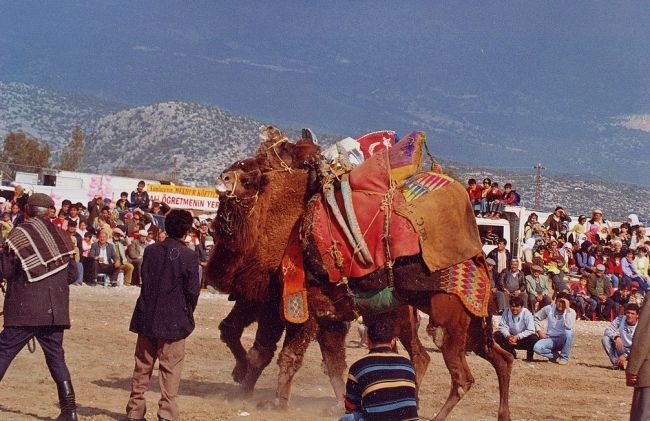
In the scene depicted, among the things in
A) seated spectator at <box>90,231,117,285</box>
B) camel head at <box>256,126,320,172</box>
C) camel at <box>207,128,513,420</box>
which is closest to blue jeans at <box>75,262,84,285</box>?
seated spectator at <box>90,231,117,285</box>

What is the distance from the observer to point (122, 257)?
69.9 ft

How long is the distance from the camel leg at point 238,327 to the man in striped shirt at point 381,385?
4.46 meters

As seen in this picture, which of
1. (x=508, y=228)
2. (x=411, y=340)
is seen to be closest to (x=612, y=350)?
(x=411, y=340)

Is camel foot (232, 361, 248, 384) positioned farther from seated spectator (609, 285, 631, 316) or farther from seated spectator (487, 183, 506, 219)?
seated spectator (487, 183, 506, 219)

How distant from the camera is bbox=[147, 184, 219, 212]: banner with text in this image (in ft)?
117

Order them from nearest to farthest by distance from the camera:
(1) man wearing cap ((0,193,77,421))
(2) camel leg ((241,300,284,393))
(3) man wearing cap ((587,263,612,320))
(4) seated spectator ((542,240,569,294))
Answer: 1. (1) man wearing cap ((0,193,77,421))
2. (2) camel leg ((241,300,284,393))
3. (3) man wearing cap ((587,263,612,320))
4. (4) seated spectator ((542,240,569,294))

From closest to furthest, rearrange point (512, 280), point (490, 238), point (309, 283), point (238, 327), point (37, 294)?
point (37, 294) < point (309, 283) < point (238, 327) < point (512, 280) < point (490, 238)

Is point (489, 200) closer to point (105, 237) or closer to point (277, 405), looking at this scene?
point (105, 237)

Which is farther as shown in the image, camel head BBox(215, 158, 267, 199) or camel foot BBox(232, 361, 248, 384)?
camel foot BBox(232, 361, 248, 384)

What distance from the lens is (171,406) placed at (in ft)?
27.7

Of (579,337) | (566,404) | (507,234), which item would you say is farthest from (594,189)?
(566,404)

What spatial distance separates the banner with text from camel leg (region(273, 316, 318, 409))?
25.8 m

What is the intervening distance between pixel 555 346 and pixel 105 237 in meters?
9.56

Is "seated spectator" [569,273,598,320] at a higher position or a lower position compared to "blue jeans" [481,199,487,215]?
lower
